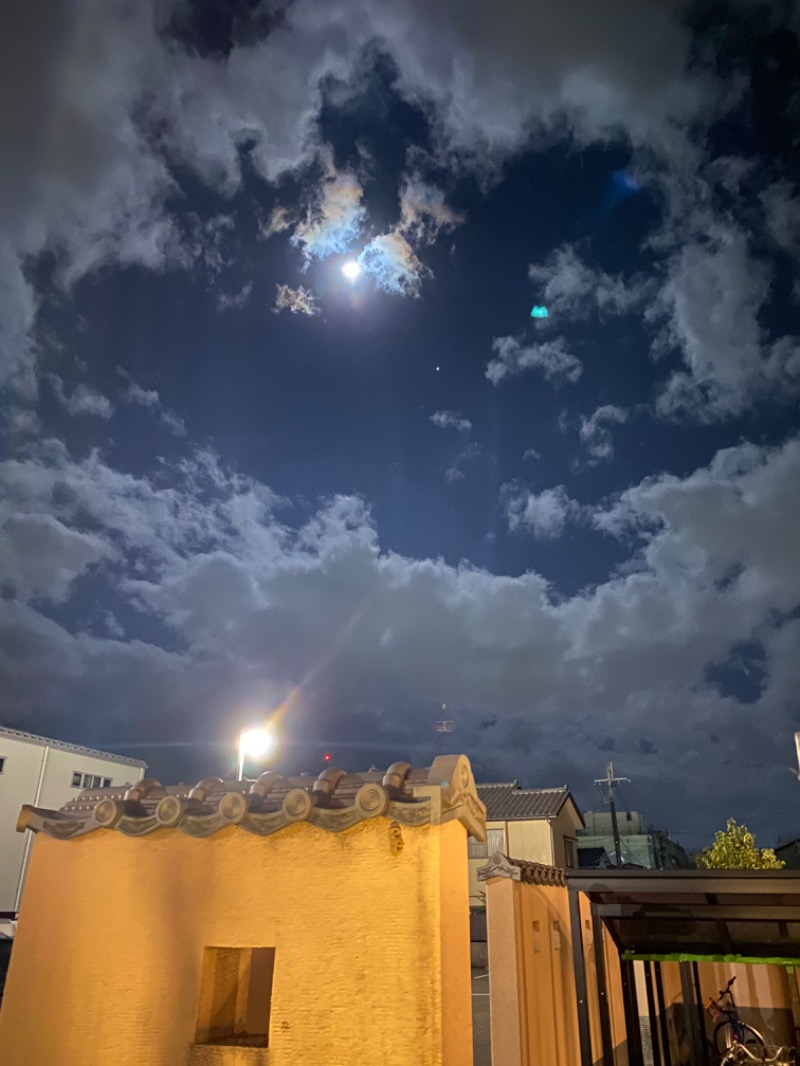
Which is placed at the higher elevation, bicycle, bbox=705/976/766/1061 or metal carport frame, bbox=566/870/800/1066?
metal carport frame, bbox=566/870/800/1066

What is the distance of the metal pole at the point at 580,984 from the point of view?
8.78 m

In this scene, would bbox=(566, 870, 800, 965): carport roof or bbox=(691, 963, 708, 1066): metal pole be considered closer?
bbox=(566, 870, 800, 965): carport roof

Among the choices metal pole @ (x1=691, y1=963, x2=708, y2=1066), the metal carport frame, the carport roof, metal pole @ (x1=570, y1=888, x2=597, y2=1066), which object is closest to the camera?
the carport roof

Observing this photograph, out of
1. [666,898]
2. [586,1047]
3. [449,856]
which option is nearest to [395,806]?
[449,856]

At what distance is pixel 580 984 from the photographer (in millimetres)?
8797

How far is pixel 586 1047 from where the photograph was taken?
881 centimetres

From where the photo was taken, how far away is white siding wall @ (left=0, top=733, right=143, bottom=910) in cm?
2517

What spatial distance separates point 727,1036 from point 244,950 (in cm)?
1465

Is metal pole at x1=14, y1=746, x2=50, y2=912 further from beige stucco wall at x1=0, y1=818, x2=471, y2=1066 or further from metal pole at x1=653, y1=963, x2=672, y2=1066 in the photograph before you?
beige stucco wall at x1=0, y1=818, x2=471, y2=1066

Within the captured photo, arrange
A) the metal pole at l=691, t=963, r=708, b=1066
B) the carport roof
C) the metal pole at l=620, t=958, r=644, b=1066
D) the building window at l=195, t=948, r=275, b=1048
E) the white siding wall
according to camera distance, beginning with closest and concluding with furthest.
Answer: the building window at l=195, t=948, r=275, b=1048, the carport roof, the metal pole at l=620, t=958, r=644, b=1066, the metal pole at l=691, t=963, r=708, b=1066, the white siding wall

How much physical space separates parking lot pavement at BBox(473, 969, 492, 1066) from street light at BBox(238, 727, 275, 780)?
23.7 ft

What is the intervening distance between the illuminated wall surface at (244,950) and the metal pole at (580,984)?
3.34 meters

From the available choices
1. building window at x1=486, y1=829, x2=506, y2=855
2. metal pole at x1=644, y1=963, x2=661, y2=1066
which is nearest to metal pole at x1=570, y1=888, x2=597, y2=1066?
metal pole at x1=644, y1=963, x2=661, y2=1066

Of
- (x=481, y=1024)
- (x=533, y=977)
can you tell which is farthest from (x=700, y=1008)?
(x=533, y=977)
